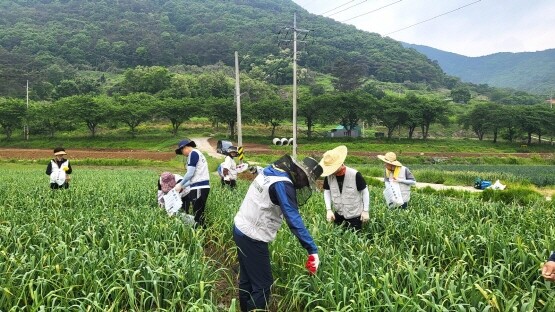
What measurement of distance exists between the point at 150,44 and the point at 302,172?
13681 centimetres

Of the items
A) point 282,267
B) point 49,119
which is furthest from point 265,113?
point 282,267

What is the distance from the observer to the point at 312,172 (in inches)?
149

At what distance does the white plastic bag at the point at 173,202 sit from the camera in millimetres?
7042

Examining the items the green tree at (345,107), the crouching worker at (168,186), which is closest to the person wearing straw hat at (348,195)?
the crouching worker at (168,186)

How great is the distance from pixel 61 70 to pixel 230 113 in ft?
209

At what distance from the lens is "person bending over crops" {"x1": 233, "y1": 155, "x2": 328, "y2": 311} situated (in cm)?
368

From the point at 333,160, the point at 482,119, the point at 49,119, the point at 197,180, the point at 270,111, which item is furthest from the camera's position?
the point at 482,119

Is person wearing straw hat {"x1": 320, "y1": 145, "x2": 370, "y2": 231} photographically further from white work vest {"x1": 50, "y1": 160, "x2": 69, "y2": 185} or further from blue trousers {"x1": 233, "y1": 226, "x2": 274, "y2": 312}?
white work vest {"x1": 50, "y1": 160, "x2": 69, "y2": 185}

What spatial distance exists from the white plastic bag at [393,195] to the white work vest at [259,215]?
171 inches

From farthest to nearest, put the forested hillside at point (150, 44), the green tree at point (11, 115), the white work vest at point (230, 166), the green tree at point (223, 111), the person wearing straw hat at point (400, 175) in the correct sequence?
the forested hillside at point (150, 44) < the green tree at point (223, 111) < the green tree at point (11, 115) < the white work vest at point (230, 166) < the person wearing straw hat at point (400, 175)

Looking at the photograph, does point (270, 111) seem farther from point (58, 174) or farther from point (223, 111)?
point (58, 174)

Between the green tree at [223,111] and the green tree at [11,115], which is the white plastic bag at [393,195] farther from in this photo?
the green tree at [11,115]

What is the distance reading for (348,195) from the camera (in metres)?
5.95

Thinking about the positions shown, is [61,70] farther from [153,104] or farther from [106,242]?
[106,242]
